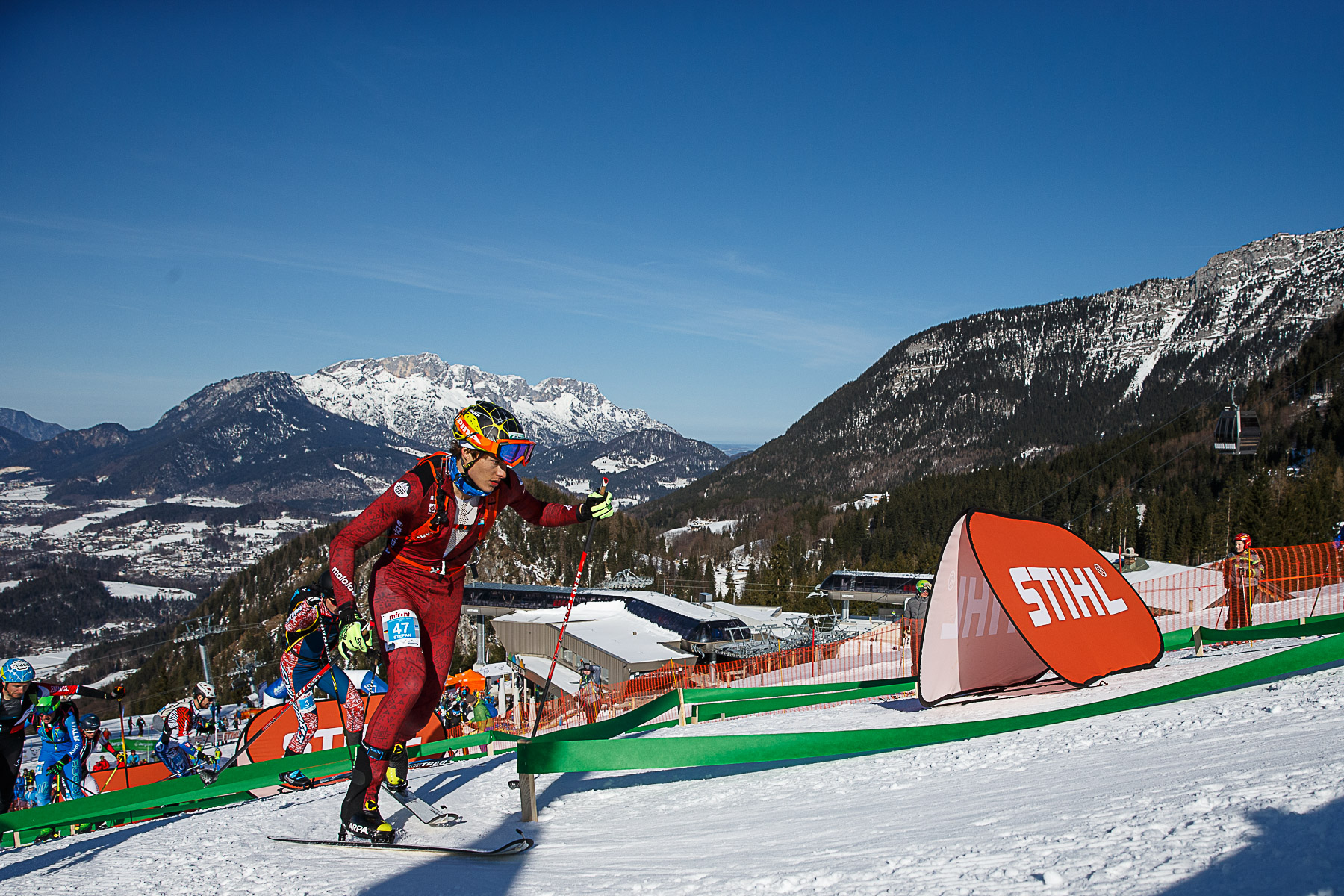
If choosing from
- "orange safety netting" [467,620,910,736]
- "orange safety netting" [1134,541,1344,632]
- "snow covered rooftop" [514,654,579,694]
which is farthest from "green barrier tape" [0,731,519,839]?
"snow covered rooftop" [514,654,579,694]

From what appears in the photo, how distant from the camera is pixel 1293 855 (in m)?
2.29

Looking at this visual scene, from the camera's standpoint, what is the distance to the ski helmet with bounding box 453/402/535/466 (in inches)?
204

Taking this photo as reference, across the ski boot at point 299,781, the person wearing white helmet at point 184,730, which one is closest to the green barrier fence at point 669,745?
the ski boot at point 299,781

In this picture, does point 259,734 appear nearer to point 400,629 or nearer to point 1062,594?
point 400,629

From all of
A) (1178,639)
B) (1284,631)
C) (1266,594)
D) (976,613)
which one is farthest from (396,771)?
(1266,594)

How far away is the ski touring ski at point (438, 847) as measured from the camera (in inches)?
151

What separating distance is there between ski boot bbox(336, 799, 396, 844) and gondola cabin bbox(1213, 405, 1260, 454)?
27.4 m

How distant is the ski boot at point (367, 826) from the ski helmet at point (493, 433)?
2.12m

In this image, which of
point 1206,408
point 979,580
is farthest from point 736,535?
point 979,580

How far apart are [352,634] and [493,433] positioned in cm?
148

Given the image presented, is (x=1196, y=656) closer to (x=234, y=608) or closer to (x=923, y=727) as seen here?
(x=923, y=727)

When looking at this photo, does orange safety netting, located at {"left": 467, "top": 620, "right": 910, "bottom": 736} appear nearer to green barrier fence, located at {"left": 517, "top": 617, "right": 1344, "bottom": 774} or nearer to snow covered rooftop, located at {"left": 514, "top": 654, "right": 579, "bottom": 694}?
snow covered rooftop, located at {"left": 514, "top": 654, "right": 579, "bottom": 694}

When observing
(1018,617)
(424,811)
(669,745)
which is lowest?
(424,811)

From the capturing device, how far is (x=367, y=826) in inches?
173
